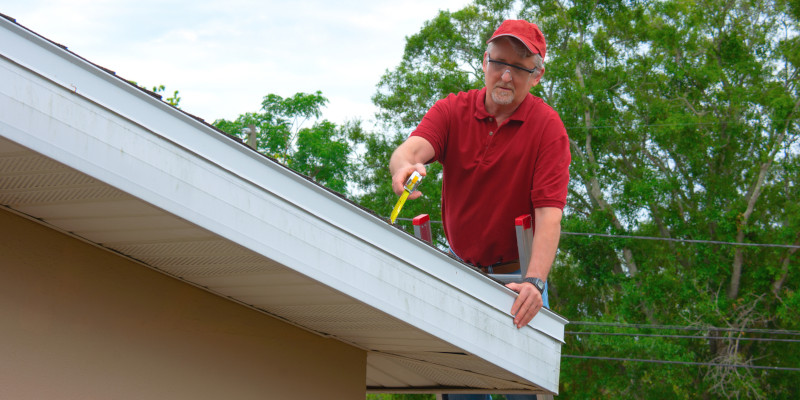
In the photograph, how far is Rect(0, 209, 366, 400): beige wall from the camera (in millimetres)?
2449

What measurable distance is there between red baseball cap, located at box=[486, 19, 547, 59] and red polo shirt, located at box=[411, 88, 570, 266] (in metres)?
0.25

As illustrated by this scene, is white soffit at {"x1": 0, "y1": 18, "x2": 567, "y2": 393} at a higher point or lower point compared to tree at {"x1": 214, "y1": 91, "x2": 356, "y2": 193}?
lower

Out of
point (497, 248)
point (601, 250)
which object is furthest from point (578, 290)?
point (497, 248)

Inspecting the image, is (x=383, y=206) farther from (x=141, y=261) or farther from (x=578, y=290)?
(x=141, y=261)

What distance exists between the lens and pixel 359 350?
11.1 feet

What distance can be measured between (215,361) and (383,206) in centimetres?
2133

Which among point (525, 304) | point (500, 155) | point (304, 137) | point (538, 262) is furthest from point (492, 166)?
point (304, 137)

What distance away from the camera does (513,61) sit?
129 inches

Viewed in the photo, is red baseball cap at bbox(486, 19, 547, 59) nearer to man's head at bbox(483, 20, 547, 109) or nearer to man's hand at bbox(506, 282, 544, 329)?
man's head at bbox(483, 20, 547, 109)

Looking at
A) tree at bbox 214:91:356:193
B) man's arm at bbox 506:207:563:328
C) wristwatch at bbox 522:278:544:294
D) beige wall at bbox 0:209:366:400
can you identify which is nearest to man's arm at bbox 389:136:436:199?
man's arm at bbox 506:207:563:328

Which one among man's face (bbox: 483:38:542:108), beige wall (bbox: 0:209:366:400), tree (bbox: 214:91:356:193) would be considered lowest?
beige wall (bbox: 0:209:366:400)

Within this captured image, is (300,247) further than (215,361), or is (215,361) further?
(215,361)

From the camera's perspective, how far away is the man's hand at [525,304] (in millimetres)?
2764

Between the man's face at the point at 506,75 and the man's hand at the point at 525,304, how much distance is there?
86 cm
